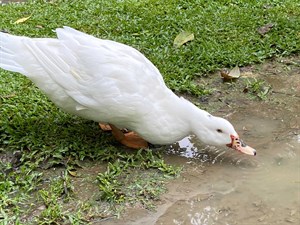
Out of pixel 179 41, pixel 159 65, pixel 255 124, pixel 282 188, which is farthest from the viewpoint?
pixel 179 41

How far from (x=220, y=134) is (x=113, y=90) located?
792 millimetres

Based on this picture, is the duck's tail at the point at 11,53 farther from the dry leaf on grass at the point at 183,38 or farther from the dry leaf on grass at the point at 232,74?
the dry leaf on grass at the point at 183,38

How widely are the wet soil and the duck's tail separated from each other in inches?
49.3

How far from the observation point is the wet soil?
335cm

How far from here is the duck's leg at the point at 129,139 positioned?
405 centimetres

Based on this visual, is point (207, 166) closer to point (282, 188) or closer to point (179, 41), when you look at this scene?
point (282, 188)

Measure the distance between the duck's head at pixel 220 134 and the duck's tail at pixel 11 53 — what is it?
1349 millimetres

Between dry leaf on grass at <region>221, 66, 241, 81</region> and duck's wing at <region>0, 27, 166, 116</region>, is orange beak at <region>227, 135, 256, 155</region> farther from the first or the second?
dry leaf on grass at <region>221, 66, 241, 81</region>

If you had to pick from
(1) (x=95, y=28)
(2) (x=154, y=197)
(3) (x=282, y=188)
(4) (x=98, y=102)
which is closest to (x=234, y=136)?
(3) (x=282, y=188)

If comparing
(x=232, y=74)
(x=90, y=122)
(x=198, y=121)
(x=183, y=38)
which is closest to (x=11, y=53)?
(x=90, y=122)

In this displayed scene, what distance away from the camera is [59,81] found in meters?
3.88

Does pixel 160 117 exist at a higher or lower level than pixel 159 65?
higher

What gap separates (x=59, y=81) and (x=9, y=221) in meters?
1.04

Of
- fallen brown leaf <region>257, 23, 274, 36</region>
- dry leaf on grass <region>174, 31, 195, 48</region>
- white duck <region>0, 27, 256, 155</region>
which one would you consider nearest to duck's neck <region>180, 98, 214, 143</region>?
white duck <region>0, 27, 256, 155</region>
